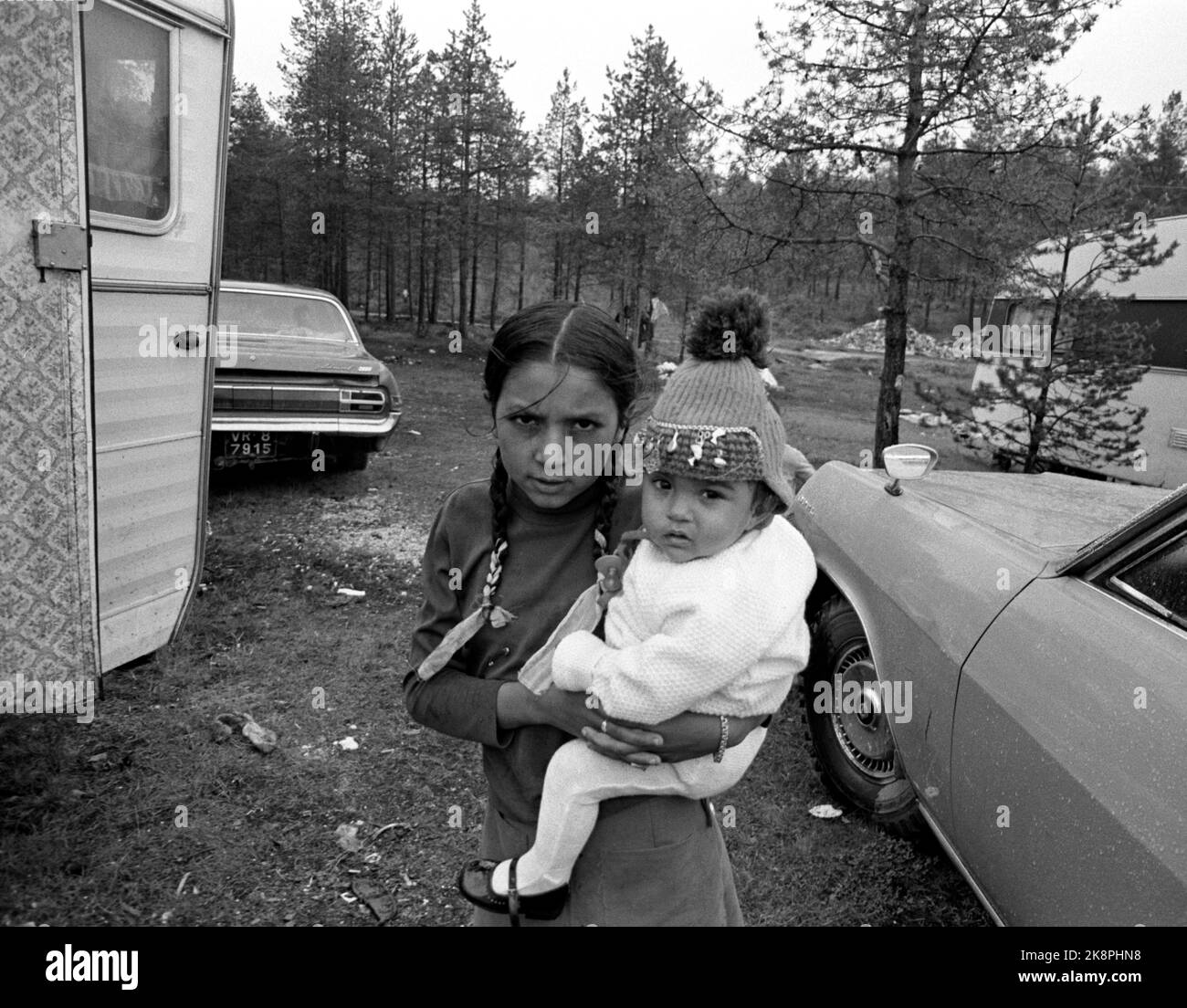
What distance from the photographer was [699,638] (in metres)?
1.23

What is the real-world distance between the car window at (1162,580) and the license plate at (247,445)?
23.8ft

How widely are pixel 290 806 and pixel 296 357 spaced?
18.3 ft

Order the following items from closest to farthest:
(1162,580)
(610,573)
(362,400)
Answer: (610,573)
(1162,580)
(362,400)

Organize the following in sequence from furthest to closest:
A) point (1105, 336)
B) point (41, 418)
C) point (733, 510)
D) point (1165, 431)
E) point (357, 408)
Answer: point (1165, 431), point (1105, 336), point (357, 408), point (41, 418), point (733, 510)

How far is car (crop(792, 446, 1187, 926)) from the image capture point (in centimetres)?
163

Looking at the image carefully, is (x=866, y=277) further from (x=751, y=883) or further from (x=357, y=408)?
(x=751, y=883)

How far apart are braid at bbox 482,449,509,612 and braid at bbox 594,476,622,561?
0.55 ft

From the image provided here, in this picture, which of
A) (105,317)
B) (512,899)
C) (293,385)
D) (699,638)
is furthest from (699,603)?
(293,385)

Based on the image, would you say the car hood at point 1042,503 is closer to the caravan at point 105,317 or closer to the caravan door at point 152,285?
the caravan at point 105,317

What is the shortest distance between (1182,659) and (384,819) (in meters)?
2.80

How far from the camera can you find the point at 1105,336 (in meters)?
9.88

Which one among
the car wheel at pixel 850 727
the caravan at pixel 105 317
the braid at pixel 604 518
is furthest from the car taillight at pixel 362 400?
the braid at pixel 604 518

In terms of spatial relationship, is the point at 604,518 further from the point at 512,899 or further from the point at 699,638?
the point at 512,899
